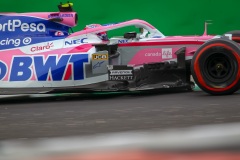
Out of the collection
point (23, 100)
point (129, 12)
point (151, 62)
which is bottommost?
point (23, 100)

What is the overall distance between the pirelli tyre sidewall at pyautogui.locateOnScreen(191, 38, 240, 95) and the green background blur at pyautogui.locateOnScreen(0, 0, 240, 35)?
328cm

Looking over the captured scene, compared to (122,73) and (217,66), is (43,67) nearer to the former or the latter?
(122,73)

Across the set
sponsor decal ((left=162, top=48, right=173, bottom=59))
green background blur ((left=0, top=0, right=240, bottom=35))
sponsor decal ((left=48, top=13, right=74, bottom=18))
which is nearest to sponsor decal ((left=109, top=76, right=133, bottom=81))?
sponsor decal ((left=162, top=48, right=173, bottom=59))

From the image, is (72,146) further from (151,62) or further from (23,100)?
(23,100)

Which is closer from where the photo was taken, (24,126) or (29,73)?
(24,126)

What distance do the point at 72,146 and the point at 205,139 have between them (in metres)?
0.48

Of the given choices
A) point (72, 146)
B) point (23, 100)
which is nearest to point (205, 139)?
point (72, 146)

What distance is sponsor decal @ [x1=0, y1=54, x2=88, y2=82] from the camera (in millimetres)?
8461

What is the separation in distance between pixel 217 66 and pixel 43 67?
2.61 metres

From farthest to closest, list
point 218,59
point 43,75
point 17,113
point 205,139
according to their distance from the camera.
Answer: point 43,75 → point 218,59 → point 17,113 → point 205,139

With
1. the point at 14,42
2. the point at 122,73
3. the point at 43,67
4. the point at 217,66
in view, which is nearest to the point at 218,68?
the point at 217,66

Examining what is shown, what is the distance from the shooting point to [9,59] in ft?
28.3

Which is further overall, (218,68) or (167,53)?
(167,53)

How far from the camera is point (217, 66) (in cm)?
782
